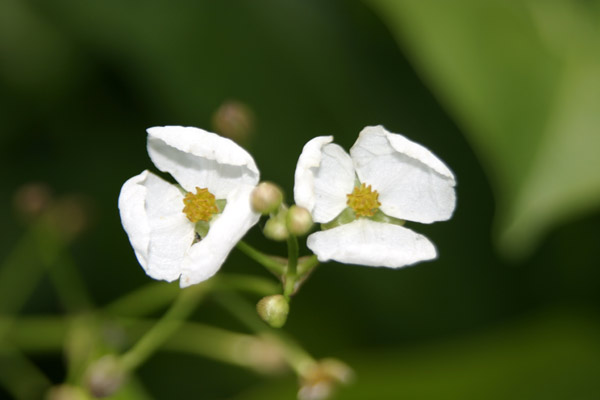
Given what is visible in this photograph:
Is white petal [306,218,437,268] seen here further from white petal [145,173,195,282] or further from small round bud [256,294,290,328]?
white petal [145,173,195,282]

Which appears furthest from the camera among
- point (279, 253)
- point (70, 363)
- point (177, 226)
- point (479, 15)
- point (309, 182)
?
point (279, 253)

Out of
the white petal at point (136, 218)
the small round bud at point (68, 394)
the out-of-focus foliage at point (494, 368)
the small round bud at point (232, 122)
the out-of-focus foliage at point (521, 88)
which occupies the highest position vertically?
the out-of-focus foliage at point (521, 88)

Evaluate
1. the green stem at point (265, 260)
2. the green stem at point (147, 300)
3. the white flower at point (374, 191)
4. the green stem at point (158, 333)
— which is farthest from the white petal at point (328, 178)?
the green stem at point (147, 300)

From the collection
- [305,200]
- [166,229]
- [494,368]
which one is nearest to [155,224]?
[166,229]

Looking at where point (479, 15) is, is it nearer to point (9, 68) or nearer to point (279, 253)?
point (279, 253)

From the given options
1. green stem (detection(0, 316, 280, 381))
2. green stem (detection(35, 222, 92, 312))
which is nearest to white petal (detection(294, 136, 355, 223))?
green stem (detection(0, 316, 280, 381))

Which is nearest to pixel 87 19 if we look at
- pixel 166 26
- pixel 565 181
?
pixel 166 26

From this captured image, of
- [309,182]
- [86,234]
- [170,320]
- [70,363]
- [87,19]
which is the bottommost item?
[70,363]

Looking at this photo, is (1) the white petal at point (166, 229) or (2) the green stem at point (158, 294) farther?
(2) the green stem at point (158, 294)

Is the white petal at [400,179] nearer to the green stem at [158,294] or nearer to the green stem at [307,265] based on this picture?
the green stem at [307,265]
